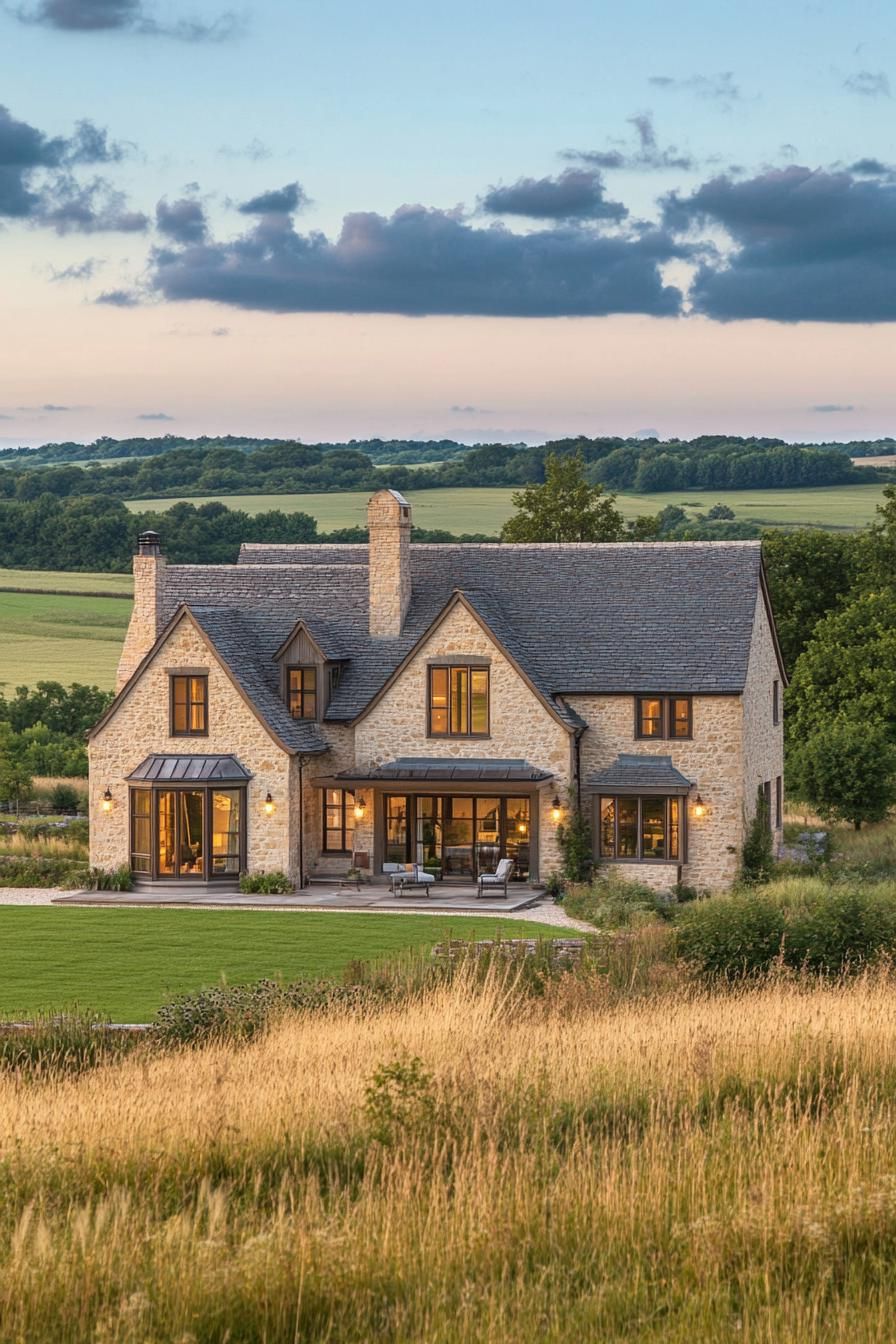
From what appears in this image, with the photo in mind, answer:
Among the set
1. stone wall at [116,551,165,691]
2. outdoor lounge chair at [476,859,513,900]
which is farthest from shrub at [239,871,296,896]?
stone wall at [116,551,165,691]

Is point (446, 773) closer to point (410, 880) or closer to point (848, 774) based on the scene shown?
point (410, 880)

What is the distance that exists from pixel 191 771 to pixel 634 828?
917 centimetres

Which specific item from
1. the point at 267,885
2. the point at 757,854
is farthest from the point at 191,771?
the point at 757,854

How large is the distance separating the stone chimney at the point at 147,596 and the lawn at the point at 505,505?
63.9 m

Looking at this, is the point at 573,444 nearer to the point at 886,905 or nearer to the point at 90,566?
the point at 90,566

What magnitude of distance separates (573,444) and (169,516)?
34.1 metres

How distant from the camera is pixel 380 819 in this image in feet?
120

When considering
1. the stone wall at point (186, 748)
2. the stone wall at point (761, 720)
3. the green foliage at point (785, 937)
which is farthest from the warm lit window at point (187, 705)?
the green foliage at point (785, 937)

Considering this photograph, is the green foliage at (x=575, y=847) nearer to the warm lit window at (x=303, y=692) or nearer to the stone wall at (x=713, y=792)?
the stone wall at (x=713, y=792)

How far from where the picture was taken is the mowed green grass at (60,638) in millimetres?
78875

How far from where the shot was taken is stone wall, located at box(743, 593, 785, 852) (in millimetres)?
35969

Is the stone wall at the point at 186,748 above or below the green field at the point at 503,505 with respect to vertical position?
below

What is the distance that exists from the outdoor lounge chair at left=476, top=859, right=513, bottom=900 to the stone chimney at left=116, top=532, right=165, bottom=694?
1008 cm

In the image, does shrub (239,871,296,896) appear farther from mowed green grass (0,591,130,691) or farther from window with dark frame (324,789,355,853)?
mowed green grass (0,591,130,691)
